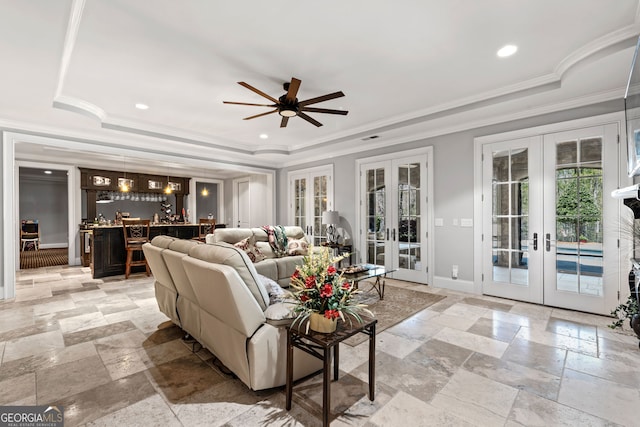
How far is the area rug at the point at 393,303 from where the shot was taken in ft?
11.4

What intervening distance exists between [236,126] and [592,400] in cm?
557

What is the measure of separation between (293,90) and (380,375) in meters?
2.82

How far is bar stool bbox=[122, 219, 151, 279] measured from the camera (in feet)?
19.4

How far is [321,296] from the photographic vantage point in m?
1.77

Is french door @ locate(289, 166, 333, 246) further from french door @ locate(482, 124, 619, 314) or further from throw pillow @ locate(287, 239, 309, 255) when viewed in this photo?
french door @ locate(482, 124, 619, 314)

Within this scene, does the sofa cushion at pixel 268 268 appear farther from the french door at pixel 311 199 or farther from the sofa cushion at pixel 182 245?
the french door at pixel 311 199

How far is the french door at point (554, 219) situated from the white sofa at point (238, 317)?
344cm

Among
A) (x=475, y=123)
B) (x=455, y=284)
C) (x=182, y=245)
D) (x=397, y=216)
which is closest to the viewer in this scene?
(x=182, y=245)

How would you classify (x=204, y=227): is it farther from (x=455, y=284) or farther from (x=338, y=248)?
(x=455, y=284)

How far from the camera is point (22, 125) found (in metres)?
4.61

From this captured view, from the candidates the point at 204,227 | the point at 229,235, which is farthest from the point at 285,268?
the point at 204,227

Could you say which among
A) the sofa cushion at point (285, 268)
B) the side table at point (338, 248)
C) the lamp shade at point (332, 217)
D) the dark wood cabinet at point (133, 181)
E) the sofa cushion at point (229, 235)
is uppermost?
the dark wood cabinet at point (133, 181)

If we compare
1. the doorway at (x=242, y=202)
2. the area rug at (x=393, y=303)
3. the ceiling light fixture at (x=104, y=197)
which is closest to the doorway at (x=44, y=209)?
the ceiling light fixture at (x=104, y=197)

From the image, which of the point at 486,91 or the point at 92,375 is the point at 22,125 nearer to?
the point at 92,375
